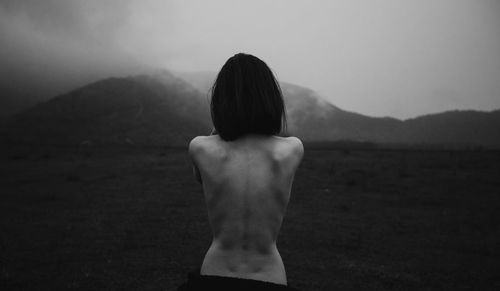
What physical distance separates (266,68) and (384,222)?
1004 centimetres

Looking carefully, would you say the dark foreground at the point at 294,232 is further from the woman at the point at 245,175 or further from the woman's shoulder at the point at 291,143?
the woman's shoulder at the point at 291,143

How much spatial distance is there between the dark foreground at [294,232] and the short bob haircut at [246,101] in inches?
202

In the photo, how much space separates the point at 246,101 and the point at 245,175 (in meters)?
0.36

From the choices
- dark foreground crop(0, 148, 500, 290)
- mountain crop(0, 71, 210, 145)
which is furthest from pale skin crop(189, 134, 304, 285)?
mountain crop(0, 71, 210, 145)

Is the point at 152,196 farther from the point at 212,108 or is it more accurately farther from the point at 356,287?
the point at 212,108

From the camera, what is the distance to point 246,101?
1748 mm

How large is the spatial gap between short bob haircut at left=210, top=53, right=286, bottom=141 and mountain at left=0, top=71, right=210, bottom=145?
9538 centimetres

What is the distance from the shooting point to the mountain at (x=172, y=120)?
276ft

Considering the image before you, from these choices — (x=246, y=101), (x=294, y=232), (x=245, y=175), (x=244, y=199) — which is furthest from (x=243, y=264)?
(x=294, y=232)

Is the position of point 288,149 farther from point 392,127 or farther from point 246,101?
point 392,127

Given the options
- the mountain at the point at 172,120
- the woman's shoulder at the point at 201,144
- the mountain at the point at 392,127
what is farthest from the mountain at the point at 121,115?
the woman's shoulder at the point at 201,144

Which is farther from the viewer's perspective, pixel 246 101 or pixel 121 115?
pixel 121 115

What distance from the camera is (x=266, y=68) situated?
1.88 metres

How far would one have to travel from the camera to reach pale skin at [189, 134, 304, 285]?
175 cm
